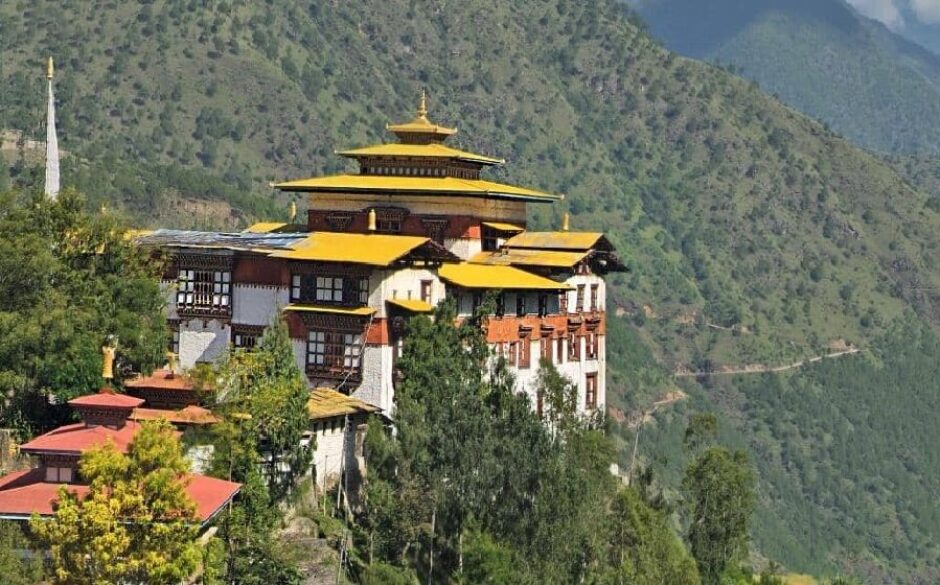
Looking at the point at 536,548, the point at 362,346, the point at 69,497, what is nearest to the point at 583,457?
the point at 536,548

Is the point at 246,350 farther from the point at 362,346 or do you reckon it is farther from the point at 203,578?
the point at 203,578

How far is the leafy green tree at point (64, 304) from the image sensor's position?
75.2m

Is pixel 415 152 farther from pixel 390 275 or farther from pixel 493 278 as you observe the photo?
pixel 390 275

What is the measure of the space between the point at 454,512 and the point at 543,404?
12.8m

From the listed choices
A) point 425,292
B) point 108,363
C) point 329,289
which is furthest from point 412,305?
point 108,363

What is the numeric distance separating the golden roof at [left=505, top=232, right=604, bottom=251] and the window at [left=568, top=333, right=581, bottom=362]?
388 centimetres

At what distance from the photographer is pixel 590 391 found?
96812 millimetres

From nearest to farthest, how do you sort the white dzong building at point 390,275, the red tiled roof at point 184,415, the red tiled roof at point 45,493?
the red tiled roof at point 45,493 < the red tiled roof at point 184,415 < the white dzong building at point 390,275

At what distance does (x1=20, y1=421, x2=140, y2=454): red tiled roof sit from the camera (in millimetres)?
65875

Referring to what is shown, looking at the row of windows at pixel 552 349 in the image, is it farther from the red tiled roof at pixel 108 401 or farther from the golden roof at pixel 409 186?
the red tiled roof at pixel 108 401

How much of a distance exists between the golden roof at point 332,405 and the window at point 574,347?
1598 centimetres

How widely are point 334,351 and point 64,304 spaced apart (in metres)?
10.7

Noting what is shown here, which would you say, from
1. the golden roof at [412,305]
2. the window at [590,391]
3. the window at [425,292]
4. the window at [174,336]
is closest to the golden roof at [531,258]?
the window at [590,391]

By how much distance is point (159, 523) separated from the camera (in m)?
61.7
